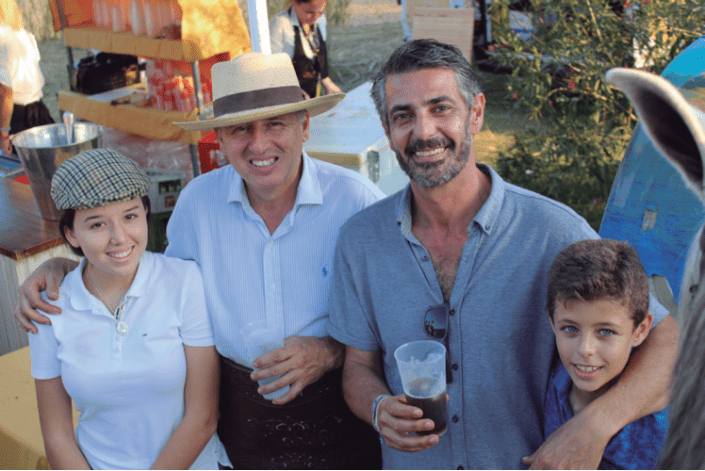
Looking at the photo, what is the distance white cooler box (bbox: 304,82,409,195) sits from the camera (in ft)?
12.6

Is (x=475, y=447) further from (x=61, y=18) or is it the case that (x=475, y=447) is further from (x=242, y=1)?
(x=242, y=1)

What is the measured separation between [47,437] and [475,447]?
1.73m

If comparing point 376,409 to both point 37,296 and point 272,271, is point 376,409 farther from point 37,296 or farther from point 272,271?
point 37,296

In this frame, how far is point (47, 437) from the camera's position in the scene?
7.60 feet

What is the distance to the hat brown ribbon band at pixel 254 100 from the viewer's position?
8.23ft

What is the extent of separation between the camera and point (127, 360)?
2.21 metres

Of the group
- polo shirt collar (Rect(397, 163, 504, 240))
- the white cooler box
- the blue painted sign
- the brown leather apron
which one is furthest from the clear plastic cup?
the white cooler box

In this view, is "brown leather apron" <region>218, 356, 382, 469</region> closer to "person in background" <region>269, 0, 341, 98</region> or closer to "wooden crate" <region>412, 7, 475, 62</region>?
"person in background" <region>269, 0, 341, 98</region>

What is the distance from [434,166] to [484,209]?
0.23m

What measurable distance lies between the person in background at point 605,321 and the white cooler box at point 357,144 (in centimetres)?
223

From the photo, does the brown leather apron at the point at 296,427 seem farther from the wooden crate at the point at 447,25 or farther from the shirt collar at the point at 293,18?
the wooden crate at the point at 447,25

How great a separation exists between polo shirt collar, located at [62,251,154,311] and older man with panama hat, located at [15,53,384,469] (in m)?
0.08

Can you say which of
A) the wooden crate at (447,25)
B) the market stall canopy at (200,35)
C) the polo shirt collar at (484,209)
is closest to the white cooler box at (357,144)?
the market stall canopy at (200,35)

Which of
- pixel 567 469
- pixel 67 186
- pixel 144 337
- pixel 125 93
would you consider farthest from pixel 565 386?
pixel 125 93
